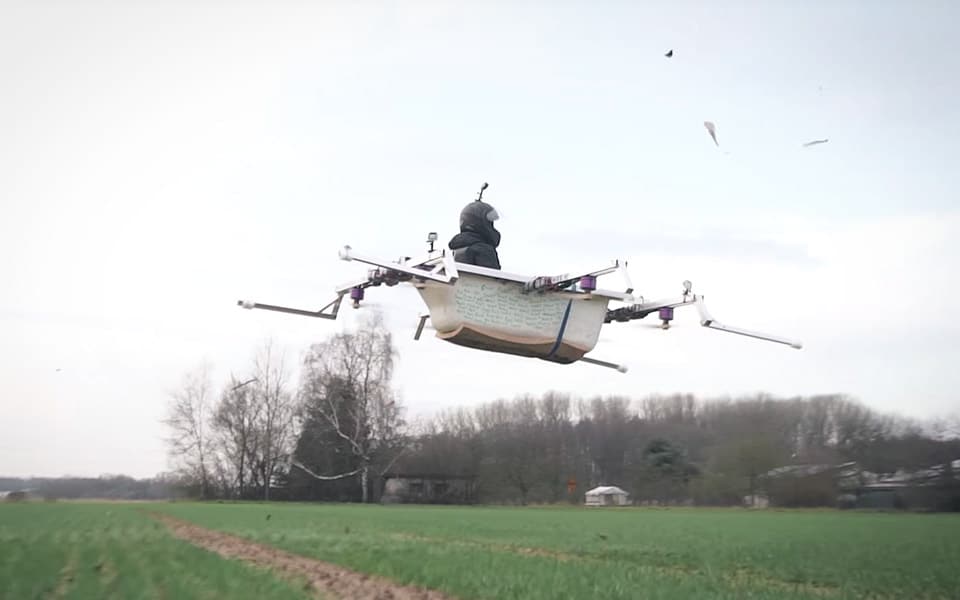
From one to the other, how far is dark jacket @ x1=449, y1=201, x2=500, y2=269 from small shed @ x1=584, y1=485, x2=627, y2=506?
59.5 m

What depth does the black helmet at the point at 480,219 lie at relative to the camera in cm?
1153

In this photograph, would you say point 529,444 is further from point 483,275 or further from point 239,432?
point 483,275

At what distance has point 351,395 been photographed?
260ft

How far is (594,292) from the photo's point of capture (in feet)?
37.4

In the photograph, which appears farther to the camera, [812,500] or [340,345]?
[340,345]

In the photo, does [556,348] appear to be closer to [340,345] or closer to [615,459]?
[615,459]

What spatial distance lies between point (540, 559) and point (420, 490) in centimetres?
6274

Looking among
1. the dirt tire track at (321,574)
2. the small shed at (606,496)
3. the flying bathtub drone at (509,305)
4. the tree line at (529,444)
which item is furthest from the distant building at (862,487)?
the flying bathtub drone at (509,305)

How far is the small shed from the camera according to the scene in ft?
230

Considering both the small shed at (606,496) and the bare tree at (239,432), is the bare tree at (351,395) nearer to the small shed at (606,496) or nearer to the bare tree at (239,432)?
the bare tree at (239,432)

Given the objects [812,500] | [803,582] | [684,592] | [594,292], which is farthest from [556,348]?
[812,500]

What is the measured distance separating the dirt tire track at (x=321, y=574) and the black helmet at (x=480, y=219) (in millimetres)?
7628

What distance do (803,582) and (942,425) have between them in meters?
16.7

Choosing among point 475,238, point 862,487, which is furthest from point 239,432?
point 475,238
